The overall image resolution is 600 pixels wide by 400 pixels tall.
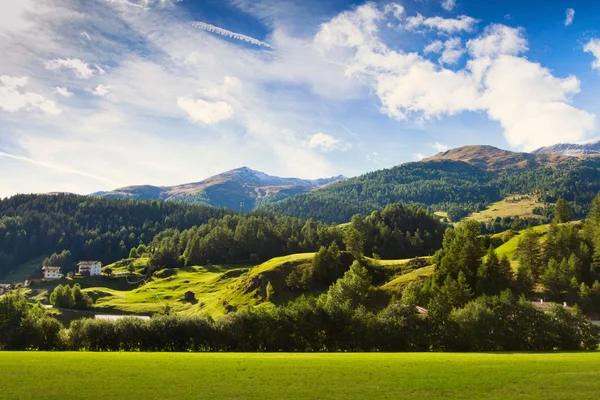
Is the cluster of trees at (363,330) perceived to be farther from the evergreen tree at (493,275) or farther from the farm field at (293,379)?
the evergreen tree at (493,275)

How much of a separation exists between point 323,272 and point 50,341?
9430 centimetres

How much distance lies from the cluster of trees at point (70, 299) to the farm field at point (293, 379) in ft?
432

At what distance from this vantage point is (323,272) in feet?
465

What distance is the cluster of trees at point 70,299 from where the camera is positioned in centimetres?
15600

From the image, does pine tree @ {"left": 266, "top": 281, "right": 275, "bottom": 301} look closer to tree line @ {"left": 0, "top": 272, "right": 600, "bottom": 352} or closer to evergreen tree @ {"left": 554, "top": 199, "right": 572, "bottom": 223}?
tree line @ {"left": 0, "top": 272, "right": 600, "bottom": 352}

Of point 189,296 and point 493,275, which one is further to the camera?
point 189,296

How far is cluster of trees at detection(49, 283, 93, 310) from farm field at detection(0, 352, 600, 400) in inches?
5185

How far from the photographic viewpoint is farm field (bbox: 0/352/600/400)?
28.2 meters

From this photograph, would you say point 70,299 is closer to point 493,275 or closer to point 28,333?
point 28,333

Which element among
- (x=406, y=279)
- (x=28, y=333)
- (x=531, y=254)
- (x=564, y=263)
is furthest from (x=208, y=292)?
(x=564, y=263)

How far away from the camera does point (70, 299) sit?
15675 centimetres

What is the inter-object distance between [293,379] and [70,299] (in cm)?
15416

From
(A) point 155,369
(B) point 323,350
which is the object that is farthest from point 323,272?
(A) point 155,369

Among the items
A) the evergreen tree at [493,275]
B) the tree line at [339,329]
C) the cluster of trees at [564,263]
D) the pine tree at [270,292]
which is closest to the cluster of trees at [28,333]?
the tree line at [339,329]
